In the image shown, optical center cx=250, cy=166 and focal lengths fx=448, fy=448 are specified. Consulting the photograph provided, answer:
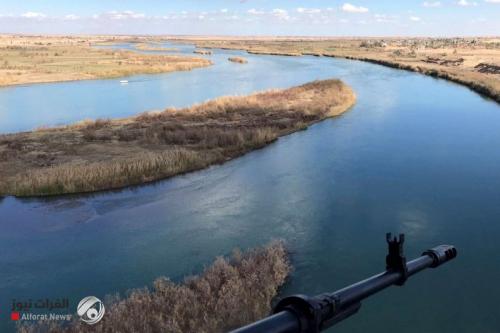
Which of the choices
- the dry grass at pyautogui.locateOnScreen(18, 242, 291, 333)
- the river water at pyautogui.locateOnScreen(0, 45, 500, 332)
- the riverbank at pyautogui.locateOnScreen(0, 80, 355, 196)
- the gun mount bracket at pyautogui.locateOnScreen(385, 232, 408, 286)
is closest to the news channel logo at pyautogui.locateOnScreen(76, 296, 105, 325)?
the dry grass at pyautogui.locateOnScreen(18, 242, 291, 333)

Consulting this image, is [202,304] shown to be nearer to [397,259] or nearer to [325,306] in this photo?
[397,259]

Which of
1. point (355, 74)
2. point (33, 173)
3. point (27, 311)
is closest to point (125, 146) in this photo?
point (33, 173)

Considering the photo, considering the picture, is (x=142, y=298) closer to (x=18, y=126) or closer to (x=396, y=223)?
(x=396, y=223)

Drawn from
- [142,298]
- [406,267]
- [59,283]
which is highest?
[406,267]

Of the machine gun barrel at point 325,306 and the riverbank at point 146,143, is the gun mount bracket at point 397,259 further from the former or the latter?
the riverbank at point 146,143

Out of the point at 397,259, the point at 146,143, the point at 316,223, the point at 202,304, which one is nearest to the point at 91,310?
the point at 202,304

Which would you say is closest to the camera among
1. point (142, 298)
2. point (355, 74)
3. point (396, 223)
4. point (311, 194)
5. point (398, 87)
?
point (142, 298)
